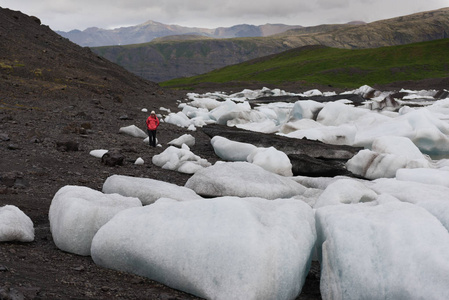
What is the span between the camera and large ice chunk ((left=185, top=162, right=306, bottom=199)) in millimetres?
9792

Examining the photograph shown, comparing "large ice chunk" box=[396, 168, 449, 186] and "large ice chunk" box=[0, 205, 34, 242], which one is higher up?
"large ice chunk" box=[0, 205, 34, 242]

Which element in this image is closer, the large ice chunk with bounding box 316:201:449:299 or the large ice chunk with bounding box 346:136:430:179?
the large ice chunk with bounding box 316:201:449:299

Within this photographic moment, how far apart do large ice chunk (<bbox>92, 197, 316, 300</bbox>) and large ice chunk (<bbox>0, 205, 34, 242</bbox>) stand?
1087 millimetres

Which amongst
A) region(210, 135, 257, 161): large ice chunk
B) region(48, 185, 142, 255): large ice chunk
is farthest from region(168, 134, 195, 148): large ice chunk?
region(48, 185, 142, 255): large ice chunk

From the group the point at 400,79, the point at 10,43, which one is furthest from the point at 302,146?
the point at 400,79

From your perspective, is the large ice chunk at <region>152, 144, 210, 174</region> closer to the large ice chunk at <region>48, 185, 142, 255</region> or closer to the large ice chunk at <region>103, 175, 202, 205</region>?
the large ice chunk at <region>103, 175, 202, 205</region>

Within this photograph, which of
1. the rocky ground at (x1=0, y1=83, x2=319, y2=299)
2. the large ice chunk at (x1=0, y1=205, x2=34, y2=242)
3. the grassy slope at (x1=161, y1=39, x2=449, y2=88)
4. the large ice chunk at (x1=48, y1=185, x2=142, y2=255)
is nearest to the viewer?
the rocky ground at (x1=0, y1=83, x2=319, y2=299)

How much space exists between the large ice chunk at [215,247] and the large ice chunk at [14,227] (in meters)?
1.09

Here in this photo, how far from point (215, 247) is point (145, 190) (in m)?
3.36

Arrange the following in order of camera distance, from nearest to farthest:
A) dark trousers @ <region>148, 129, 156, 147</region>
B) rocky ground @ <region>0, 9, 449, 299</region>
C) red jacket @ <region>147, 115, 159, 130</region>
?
rocky ground @ <region>0, 9, 449, 299</region>
red jacket @ <region>147, 115, 159, 130</region>
dark trousers @ <region>148, 129, 156, 147</region>

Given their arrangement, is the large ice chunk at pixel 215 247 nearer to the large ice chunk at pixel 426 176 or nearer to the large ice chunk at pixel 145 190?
the large ice chunk at pixel 145 190

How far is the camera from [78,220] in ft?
21.6

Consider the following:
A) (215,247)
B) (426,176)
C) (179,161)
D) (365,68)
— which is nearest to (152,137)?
(179,161)

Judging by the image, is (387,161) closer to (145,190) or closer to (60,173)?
(145,190)
